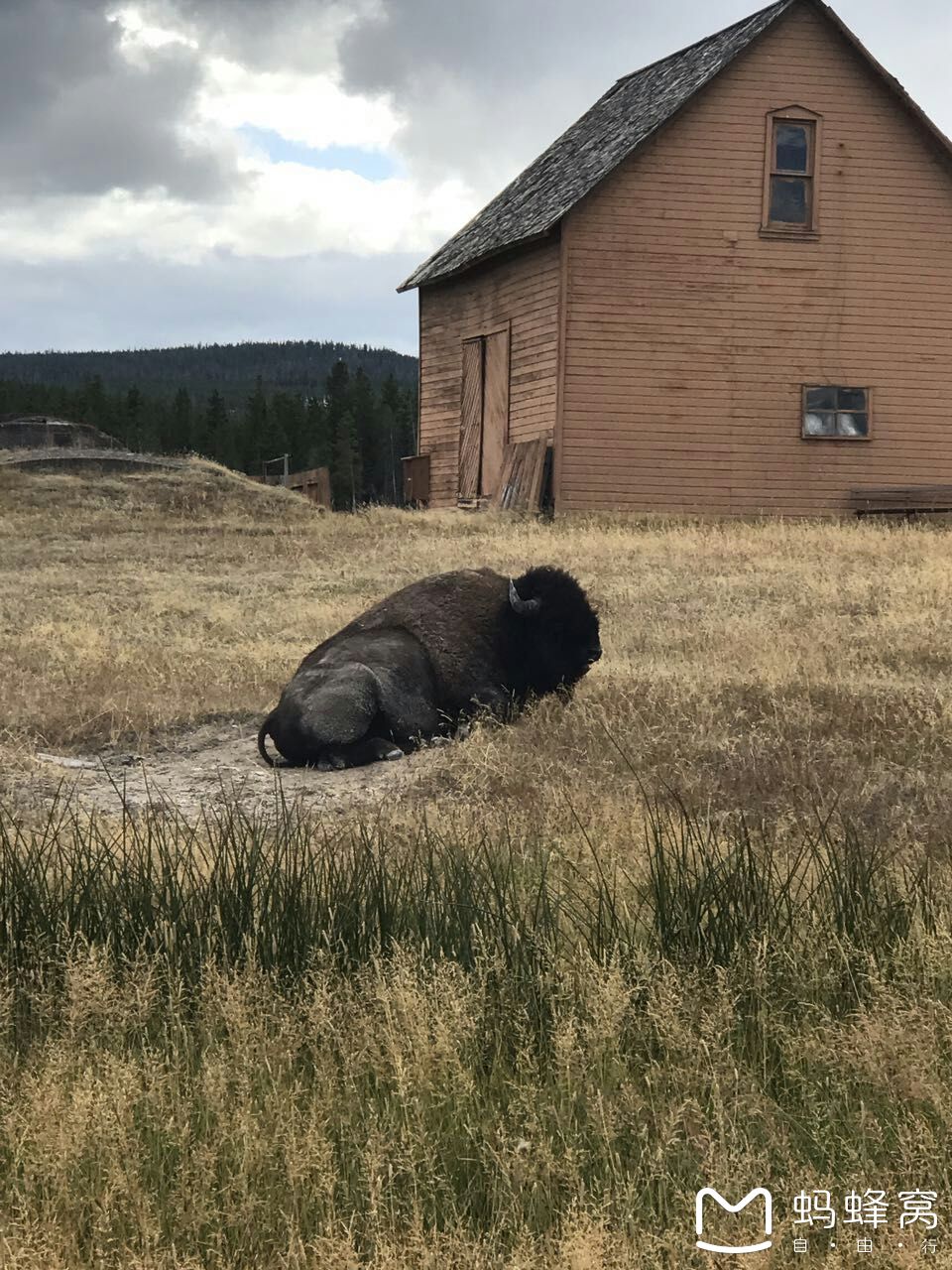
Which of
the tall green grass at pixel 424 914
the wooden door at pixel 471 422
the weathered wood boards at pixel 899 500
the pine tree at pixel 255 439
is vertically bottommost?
the tall green grass at pixel 424 914

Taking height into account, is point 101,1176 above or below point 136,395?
below

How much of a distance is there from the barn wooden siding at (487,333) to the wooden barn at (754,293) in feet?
0.29

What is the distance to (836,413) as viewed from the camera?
25.6 meters

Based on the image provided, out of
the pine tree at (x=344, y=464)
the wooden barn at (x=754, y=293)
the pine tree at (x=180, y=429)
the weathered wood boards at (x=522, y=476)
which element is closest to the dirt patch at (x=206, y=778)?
the weathered wood boards at (x=522, y=476)

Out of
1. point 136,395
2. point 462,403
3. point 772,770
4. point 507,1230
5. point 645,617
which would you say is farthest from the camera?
point 136,395

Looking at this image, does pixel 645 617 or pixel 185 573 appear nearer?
pixel 645 617

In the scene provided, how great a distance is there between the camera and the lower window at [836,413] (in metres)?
25.5

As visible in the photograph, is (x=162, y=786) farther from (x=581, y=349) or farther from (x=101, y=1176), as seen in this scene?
(x=581, y=349)

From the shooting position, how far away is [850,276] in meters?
25.4

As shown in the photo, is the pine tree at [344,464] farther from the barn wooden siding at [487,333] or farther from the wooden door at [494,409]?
the wooden door at [494,409]

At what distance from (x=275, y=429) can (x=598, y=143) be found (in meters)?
89.2

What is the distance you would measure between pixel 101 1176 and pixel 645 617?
1117 centimetres

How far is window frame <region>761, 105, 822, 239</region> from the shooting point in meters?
24.9

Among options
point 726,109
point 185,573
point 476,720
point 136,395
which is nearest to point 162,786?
point 476,720
